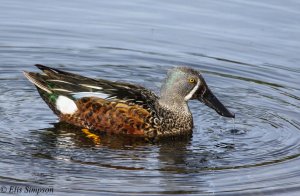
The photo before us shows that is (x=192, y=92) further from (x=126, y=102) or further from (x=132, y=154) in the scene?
(x=132, y=154)

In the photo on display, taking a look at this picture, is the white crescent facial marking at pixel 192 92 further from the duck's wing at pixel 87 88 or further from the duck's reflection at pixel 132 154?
the duck's reflection at pixel 132 154

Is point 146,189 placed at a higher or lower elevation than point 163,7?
lower

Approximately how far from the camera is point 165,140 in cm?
1098

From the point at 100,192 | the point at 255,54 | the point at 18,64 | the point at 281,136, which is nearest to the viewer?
the point at 100,192

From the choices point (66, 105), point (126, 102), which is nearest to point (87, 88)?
point (66, 105)

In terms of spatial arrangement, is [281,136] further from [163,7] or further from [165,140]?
[163,7]

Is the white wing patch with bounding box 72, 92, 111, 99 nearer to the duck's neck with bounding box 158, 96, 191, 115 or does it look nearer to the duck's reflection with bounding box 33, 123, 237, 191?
the duck's reflection with bounding box 33, 123, 237, 191

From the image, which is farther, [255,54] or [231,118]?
[255,54]

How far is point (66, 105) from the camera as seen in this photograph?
11.3m

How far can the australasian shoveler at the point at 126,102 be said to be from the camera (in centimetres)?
1101

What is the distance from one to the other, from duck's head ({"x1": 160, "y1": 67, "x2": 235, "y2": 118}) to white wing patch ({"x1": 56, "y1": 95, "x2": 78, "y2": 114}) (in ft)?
3.88

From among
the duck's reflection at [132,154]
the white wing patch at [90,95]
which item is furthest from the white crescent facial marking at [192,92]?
the white wing patch at [90,95]

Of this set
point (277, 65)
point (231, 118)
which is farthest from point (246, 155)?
point (277, 65)

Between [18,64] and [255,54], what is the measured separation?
13.0 feet
